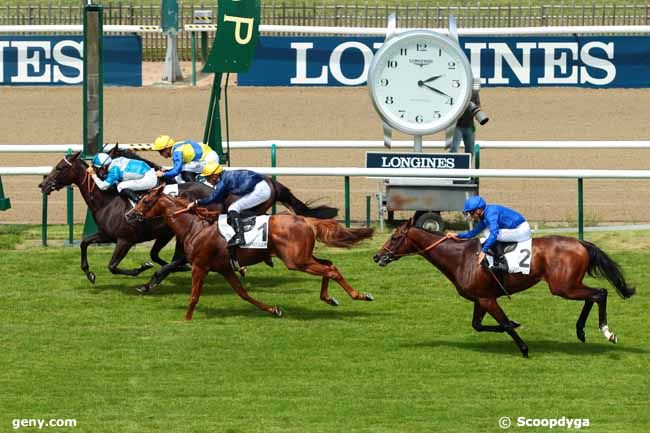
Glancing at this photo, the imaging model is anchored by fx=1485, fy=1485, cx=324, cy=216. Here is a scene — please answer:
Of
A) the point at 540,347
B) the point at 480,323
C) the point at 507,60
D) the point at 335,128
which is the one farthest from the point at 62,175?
the point at 507,60

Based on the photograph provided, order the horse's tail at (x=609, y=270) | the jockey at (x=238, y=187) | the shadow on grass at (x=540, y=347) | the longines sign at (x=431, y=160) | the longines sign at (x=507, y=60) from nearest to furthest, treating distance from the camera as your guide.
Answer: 1. the horse's tail at (x=609, y=270)
2. the shadow on grass at (x=540, y=347)
3. the jockey at (x=238, y=187)
4. the longines sign at (x=431, y=160)
5. the longines sign at (x=507, y=60)

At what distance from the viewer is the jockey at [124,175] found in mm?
13953

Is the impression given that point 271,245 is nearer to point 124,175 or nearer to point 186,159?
point 186,159

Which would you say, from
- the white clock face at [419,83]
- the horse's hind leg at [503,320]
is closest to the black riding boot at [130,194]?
the white clock face at [419,83]

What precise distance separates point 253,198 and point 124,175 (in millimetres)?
1434

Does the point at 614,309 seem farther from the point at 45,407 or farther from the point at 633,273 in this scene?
the point at 45,407

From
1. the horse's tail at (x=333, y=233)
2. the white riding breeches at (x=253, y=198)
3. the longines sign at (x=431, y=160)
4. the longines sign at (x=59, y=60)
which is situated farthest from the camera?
the longines sign at (x=59, y=60)

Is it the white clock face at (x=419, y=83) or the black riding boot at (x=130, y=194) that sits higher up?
the white clock face at (x=419, y=83)

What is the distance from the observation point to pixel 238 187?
13273 millimetres

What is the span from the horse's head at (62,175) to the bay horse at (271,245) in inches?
66.3

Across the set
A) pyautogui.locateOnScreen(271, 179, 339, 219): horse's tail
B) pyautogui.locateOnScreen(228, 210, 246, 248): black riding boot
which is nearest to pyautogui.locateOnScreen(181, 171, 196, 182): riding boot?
pyautogui.locateOnScreen(271, 179, 339, 219): horse's tail

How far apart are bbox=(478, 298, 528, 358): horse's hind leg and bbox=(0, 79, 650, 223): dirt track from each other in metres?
5.55

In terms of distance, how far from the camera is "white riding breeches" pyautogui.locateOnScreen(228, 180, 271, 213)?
43.7 feet

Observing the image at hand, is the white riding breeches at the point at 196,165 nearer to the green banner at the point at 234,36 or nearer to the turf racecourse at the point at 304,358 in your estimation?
the turf racecourse at the point at 304,358
